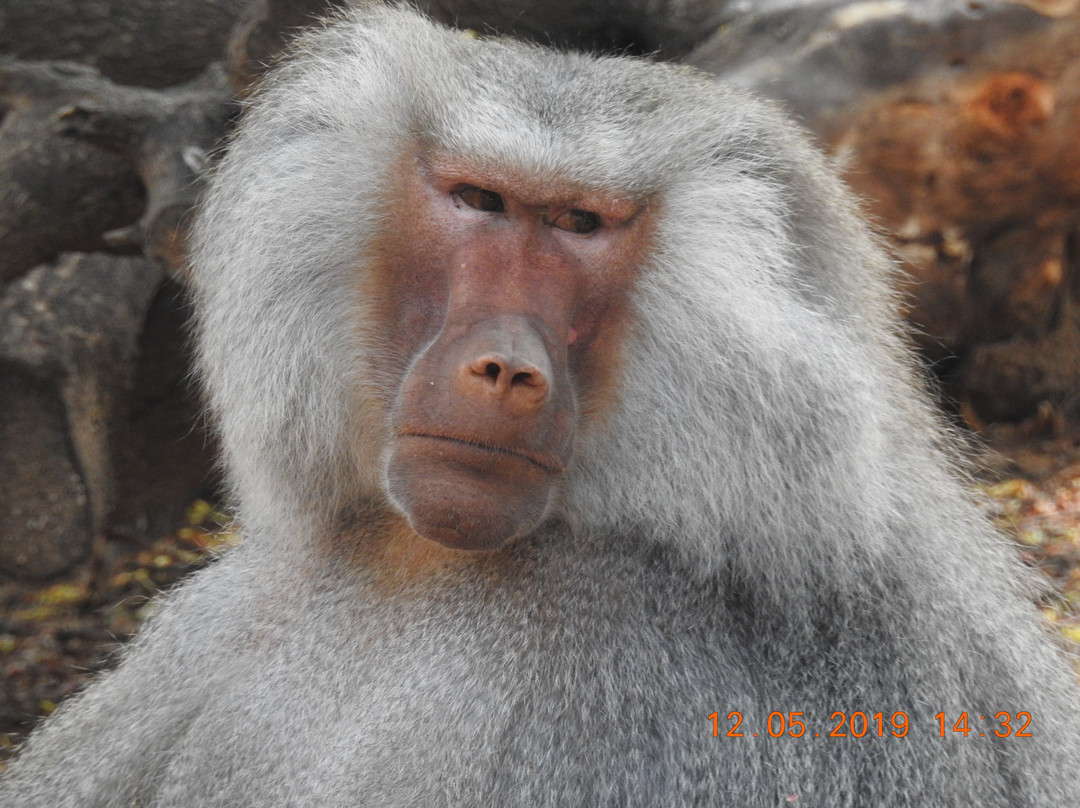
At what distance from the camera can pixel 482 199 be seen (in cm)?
241

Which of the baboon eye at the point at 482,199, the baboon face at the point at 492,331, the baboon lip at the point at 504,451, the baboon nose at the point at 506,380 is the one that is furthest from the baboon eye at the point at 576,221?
the baboon lip at the point at 504,451

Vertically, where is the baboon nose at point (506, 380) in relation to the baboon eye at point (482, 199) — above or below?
below

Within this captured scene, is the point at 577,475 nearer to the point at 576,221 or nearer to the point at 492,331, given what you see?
the point at 492,331

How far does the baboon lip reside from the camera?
2.20 metres

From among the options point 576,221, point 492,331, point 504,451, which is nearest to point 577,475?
point 504,451

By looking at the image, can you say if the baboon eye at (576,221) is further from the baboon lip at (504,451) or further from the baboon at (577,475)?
the baboon lip at (504,451)

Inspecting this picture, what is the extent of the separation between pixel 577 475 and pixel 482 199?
635mm

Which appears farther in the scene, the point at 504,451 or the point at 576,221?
the point at 576,221

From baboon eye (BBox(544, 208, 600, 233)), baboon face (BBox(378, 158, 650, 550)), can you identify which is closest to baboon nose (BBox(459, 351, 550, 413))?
baboon face (BBox(378, 158, 650, 550))

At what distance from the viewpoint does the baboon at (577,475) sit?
2211 mm

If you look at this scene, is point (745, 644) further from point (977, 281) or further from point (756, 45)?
point (977, 281)

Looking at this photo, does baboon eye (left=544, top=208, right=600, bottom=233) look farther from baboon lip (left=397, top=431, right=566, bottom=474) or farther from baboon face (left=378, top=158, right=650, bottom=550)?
baboon lip (left=397, top=431, right=566, bottom=474)

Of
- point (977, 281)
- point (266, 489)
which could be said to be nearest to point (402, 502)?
point (266, 489)

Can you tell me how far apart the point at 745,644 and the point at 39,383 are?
4497mm
